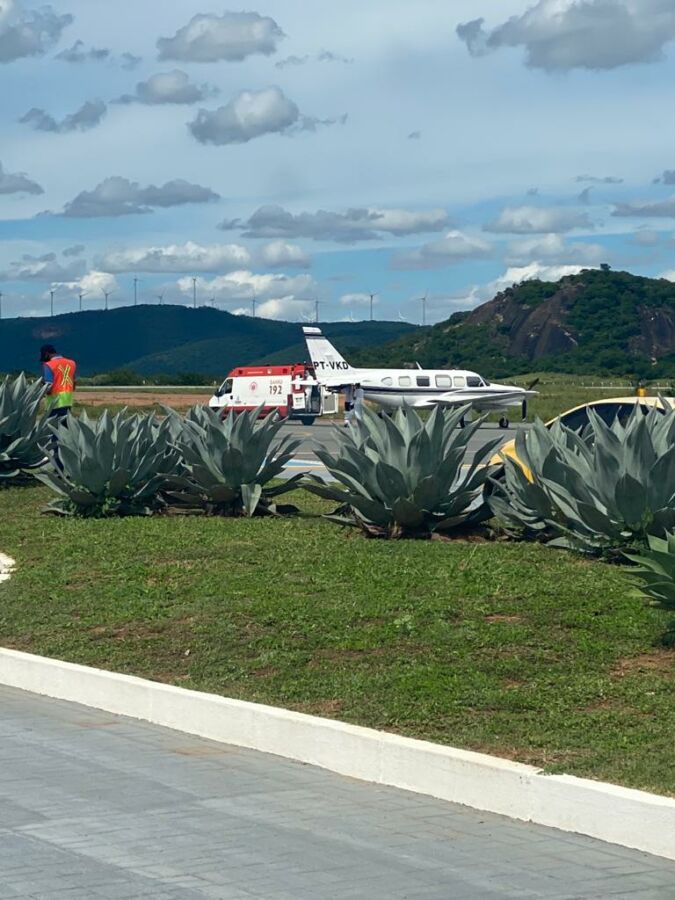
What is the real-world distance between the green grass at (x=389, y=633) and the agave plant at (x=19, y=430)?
6.36 m

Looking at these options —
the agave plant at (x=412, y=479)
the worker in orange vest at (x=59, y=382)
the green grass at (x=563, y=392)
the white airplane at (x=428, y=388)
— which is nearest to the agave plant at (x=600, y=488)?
the agave plant at (x=412, y=479)

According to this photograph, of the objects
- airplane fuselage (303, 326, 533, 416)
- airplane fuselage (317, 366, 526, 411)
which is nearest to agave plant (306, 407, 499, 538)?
airplane fuselage (303, 326, 533, 416)

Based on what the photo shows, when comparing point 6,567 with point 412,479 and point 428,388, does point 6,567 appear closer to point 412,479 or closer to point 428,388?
point 412,479

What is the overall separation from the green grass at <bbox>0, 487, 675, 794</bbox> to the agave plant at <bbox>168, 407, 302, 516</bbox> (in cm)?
168

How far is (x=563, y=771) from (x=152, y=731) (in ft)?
9.13

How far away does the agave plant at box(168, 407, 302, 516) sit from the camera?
619 inches

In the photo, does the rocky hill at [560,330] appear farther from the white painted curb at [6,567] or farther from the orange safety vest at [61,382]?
the white painted curb at [6,567]

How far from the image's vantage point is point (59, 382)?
20.4m

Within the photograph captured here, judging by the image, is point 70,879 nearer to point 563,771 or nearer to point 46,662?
point 563,771

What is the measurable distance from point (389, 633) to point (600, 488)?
10.5 ft

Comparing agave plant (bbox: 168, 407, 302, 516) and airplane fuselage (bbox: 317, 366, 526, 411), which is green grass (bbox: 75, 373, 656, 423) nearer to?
airplane fuselage (bbox: 317, 366, 526, 411)

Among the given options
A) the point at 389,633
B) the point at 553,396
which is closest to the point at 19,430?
the point at 389,633

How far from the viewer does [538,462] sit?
13.1m

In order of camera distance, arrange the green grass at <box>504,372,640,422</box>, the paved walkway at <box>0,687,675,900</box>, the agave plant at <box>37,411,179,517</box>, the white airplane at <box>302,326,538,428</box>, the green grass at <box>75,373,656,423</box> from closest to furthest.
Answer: the paved walkway at <box>0,687,675,900</box>, the agave plant at <box>37,411,179,517</box>, the green grass at <box>75,373,656,423</box>, the white airplane at <box>302,326,538,428</box>, the green grass at <box>504,372,640,422</box>
